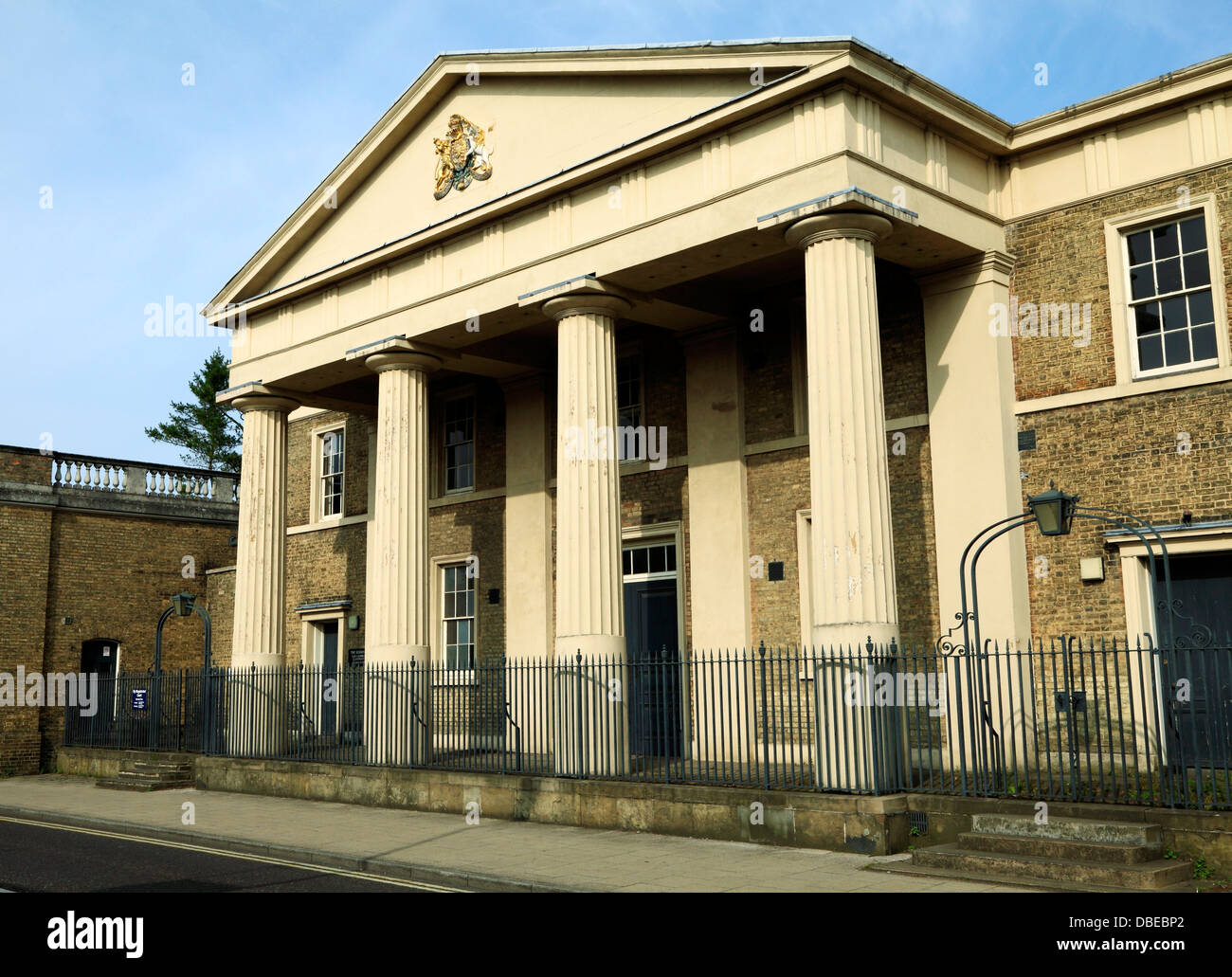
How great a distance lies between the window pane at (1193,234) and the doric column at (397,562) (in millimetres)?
10820

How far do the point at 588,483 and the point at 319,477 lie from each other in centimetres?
1188

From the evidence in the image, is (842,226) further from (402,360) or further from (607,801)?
(402,360)

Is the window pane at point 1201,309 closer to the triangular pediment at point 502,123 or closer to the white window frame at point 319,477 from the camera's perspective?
the triangular pediment at point 502,123

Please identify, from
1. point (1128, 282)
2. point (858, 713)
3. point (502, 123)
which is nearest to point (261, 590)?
point (502, 123)

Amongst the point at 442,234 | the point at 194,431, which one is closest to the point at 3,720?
the point at 442,234

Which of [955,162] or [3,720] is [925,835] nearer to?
[955,162]

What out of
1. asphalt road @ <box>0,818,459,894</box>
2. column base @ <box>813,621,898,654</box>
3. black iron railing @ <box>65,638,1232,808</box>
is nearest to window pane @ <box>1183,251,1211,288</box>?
black iron railing @ <box>65,638,1232,808</box>

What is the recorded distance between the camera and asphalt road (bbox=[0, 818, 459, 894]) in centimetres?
1038

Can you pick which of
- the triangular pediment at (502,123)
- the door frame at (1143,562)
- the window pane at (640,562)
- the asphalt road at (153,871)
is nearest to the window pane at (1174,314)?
the door frame at (1143,562)

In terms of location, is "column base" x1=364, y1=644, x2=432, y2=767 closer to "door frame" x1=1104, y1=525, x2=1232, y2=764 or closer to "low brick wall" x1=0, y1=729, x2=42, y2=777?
"door frame" x1=1104, y1=525, x2=1232, y2=764

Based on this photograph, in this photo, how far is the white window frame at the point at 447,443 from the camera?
22062 mm

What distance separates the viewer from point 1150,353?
13.7 metres

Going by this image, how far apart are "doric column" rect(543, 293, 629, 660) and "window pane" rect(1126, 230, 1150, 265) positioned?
6331mm

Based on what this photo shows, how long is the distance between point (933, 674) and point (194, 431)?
43159 mm
